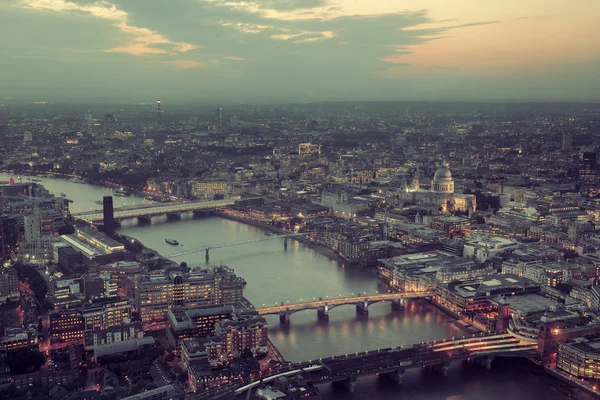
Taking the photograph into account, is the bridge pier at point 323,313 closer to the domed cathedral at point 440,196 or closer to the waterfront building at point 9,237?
the waterfront building at point 9,237

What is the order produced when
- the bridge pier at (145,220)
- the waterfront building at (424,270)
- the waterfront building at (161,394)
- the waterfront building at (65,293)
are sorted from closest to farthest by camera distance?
1. the waterfront building at (161,394)
2. the waterfront building at (65,293)
3. the waterfront building at (424,270)
4. the bridge pier at (145,220)

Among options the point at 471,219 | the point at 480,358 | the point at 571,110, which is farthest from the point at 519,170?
the point at 480,358

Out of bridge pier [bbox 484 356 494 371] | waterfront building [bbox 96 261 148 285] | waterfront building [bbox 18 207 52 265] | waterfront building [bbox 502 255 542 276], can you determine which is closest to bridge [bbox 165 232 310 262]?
waterfront building [bbox 96 261 148 285]

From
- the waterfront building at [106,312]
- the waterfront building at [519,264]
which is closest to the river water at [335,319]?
the waterfront building at [106,312]

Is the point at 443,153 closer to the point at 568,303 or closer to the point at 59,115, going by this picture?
the point at 568,303

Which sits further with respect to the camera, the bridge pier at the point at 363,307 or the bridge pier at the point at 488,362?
the bridge pier at the point at 363,307

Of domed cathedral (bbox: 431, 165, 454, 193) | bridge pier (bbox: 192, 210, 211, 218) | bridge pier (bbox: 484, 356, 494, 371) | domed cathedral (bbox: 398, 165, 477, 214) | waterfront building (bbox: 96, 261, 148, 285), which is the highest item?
domed cathedral (bbox: 431, 165, 454, 193)

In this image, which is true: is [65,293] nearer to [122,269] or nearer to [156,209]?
[122,269]

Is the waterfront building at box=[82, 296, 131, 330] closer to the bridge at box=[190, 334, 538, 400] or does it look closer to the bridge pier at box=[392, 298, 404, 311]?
the bridge at box=[190, 334, 538, 400]
